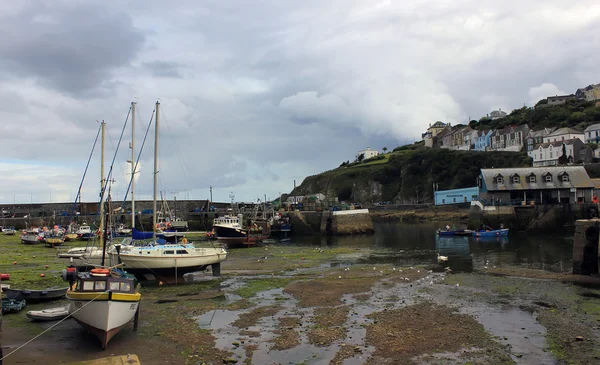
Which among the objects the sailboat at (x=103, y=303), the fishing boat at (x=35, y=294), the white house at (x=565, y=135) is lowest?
the fishing boat at (x=35, y=294)

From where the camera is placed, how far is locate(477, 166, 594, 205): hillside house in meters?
82.1

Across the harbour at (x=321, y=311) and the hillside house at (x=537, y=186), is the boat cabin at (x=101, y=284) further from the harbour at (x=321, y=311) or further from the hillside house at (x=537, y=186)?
the hillside house at (x=537, y=186)

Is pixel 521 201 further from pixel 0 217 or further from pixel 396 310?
pixel 0 217

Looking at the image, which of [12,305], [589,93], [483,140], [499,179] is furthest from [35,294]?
[589,93]

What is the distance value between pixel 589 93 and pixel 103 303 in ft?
705

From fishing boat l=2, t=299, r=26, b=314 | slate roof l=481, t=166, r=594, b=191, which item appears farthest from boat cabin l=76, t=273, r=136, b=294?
slate roof l=481, t=166, r=594, b=191

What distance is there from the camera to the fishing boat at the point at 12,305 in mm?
21594

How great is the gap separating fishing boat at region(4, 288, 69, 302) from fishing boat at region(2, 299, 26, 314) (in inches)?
20.9

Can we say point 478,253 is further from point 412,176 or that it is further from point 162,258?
point 412,176

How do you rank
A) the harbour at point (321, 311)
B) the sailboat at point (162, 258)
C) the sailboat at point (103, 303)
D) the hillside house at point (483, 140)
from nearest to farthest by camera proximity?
the harbour at point (321, 311) < the sailboat at point (103, 303) < the sailboat at point (162, 258) < the hillside house at point (483, 140)

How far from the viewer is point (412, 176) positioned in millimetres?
146000

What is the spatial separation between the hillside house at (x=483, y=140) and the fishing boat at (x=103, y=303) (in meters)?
162

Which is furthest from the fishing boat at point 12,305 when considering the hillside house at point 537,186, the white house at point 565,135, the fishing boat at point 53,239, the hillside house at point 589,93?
the hillside house at point 589,93

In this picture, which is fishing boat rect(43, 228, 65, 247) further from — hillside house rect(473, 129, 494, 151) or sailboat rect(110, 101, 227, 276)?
hillside house rect(473, 129, 494, 151)
